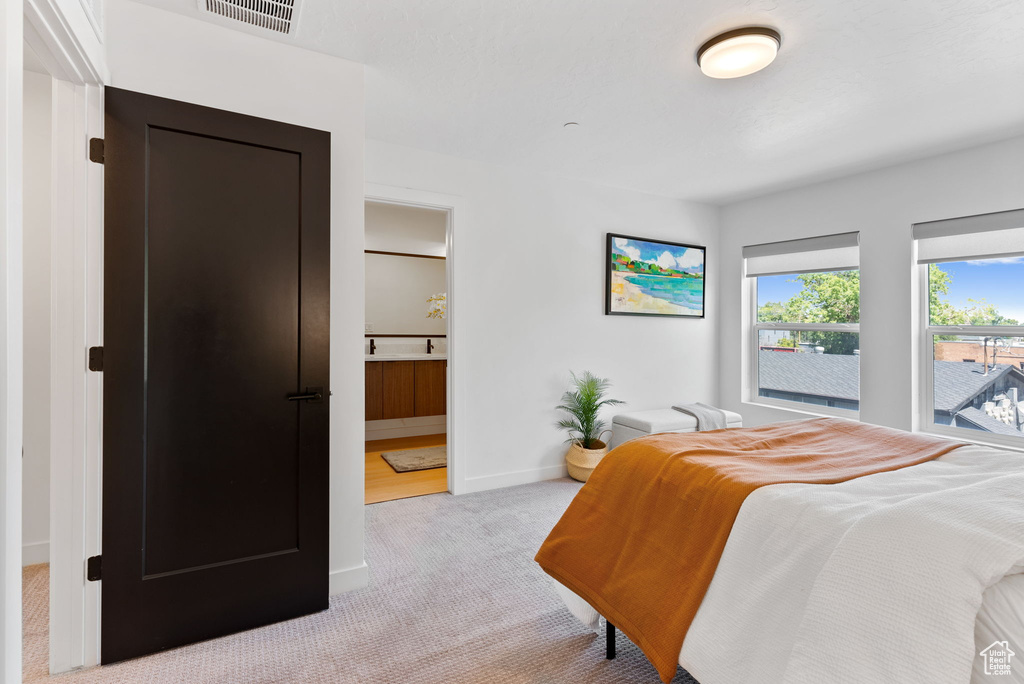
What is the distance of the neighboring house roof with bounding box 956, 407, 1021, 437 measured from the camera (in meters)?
3.19

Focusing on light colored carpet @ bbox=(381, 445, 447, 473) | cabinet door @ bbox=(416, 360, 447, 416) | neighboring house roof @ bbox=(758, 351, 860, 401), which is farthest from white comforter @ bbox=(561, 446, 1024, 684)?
cabinet door @ bbox=(416, 360, 447, 416)

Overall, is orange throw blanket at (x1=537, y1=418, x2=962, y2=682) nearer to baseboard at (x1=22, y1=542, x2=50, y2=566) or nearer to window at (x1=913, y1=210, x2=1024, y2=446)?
window at (x1=913, y1=210, x2=1024, y2=446)

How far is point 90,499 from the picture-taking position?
1742mm

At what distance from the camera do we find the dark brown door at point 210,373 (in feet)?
5.76


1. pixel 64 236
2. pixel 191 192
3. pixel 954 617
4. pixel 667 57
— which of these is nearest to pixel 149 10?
pixel 191 192

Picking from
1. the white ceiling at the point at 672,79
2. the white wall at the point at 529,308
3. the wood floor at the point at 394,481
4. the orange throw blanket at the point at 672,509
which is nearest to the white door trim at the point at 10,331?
the white ceiling at the point at 672,79

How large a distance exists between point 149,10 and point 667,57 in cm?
213

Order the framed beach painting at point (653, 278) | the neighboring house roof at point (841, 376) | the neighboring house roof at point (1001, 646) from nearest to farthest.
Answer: the neighboring house roof at point (1001, 646) < the neighboring house roof at point (841, 376) < the framed beach painting at point (653, 278)

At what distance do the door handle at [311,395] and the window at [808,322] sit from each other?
398 cm

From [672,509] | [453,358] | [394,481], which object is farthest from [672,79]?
[394,481]

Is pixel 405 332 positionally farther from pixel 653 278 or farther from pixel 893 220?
pixel 893 220

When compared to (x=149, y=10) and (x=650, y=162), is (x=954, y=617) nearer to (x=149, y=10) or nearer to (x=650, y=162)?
(x=149, y=10)

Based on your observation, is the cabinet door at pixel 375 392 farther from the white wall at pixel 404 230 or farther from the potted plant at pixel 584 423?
the potted plant at pixel 584 423

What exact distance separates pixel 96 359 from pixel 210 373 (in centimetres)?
35
